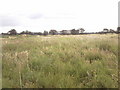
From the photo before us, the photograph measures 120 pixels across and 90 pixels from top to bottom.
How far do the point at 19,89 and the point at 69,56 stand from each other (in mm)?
2737

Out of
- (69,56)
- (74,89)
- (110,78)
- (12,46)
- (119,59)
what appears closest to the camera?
(74,89)

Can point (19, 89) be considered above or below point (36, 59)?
below

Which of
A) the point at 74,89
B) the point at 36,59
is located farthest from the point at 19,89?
the point at 36,59

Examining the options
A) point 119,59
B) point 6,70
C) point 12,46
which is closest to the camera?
point 6,70

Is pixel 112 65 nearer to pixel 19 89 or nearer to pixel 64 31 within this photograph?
pixel 19 89

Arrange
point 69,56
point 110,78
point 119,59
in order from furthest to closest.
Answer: point 69,56 → point 119,59 → point 110,78

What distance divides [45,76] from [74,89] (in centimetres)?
91

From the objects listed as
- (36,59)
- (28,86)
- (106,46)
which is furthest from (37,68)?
(106,46)

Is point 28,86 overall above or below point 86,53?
below

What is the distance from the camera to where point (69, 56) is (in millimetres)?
6676

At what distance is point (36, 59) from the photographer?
6117mm

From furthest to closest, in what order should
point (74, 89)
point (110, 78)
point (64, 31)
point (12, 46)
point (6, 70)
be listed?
point (64, 31) → point (12, 46) → point (6, 70) → point (110, 78) → point (74, 89)

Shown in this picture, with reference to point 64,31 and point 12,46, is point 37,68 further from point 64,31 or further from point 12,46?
point 64,31

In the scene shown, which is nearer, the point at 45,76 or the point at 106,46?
the point at 45,76
